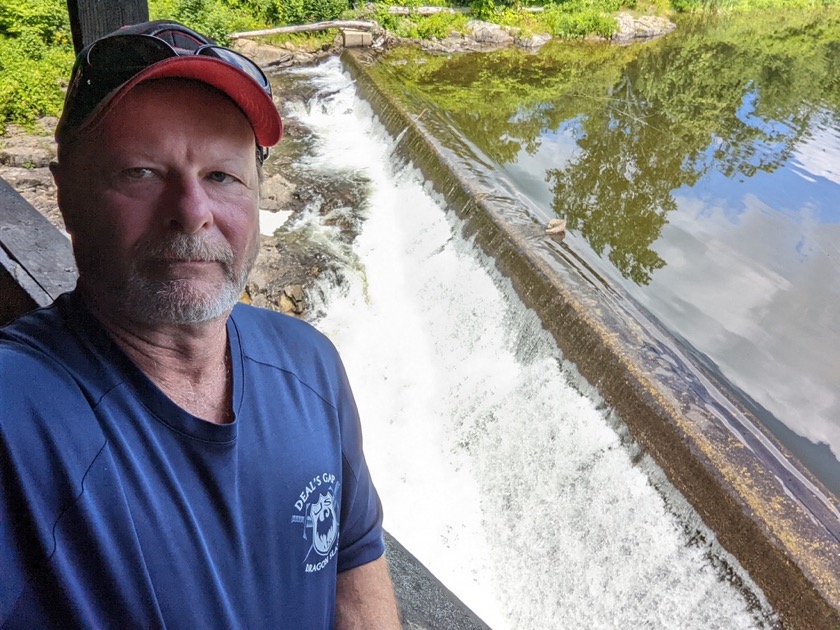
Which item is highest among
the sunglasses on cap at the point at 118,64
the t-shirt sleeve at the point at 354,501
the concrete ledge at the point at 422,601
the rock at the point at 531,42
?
the sunglasses on cap at the point at 118,64

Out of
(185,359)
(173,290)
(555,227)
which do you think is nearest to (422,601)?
(185,359)

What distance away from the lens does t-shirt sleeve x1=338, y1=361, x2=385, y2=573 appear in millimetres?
1388

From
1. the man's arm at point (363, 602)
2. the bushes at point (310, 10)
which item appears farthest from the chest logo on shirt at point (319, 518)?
→ the bushes at point (310, 10)

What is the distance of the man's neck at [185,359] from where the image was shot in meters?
1.11

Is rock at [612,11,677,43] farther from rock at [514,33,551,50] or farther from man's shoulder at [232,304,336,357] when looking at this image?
man's shoulder at [232,304,336,357]

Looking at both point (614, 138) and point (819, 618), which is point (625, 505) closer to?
point (819, 618)

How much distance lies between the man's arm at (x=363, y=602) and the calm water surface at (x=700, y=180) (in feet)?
11.3

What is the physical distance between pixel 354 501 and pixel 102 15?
153cm

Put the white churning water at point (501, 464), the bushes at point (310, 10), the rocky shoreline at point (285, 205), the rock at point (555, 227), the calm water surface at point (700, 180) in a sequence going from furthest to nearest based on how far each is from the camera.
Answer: the bushes at point (310, 10) → the rocky shoreline at point (285, 205) → the rock at point (555, 227) → the calm water surface at point (700, 180) → the white churning water at point (501, 464)

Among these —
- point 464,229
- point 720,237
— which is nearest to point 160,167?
point 464,229

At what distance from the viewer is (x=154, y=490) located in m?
0.97

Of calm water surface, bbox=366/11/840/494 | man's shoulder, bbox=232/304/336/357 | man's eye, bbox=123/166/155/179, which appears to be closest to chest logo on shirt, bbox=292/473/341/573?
man's shoulder, bbox=232/304/336/357

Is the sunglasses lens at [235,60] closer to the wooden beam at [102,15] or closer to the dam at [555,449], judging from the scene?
the wooden beam at [102,15]

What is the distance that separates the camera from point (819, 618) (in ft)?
8.66
